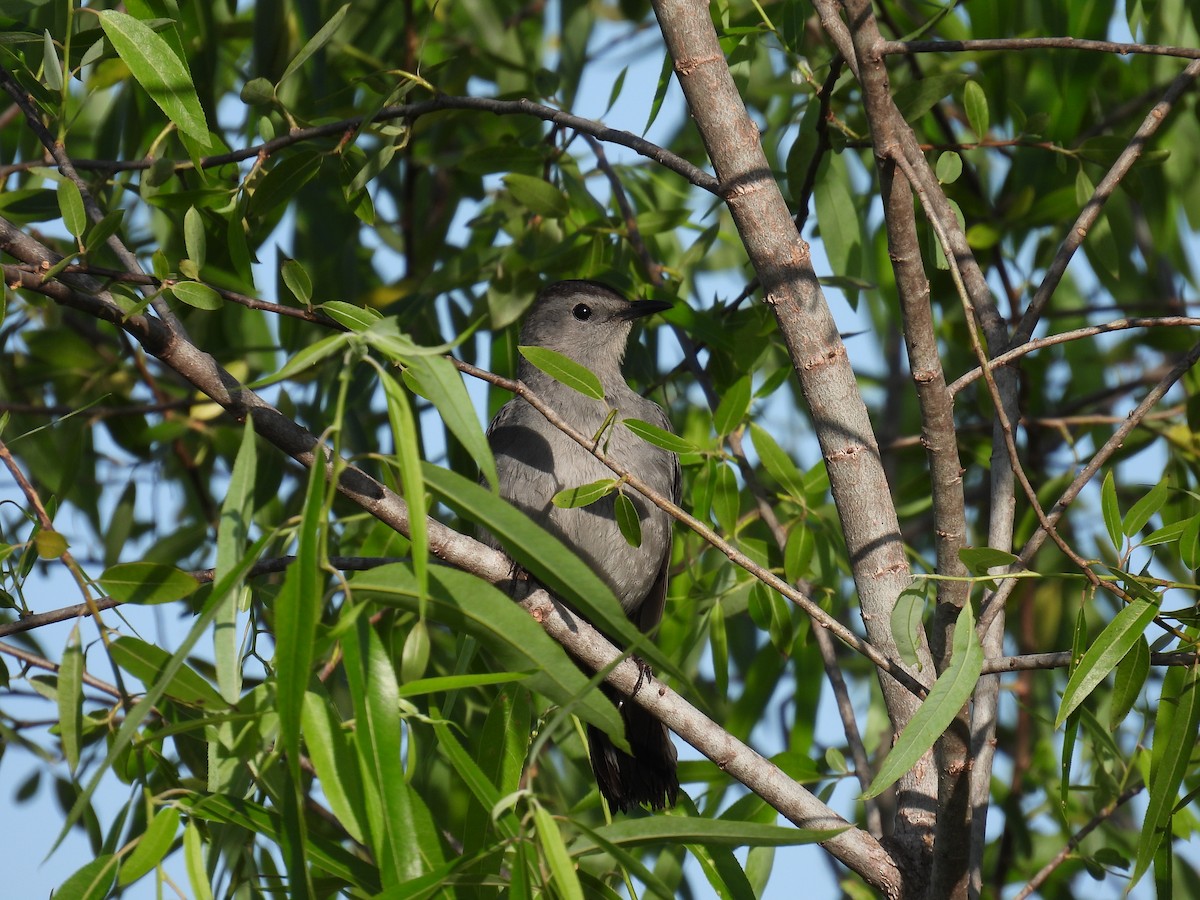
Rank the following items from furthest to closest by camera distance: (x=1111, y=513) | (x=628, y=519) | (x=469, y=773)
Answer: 1. (x=628, y=519)
2. (x=1111, y=513)
3. (x=469, y=773)

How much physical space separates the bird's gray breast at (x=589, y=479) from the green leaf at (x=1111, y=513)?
1812 mm

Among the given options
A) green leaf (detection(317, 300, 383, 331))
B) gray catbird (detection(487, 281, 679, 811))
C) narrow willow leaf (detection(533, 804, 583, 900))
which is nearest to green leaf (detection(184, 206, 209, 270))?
green leaf (detection(317, 300, 383, 331))

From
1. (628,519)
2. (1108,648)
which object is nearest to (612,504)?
(628,519)

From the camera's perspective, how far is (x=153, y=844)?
1.67 m

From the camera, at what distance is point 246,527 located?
1.81m

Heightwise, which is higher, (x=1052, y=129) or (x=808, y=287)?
(x=1052, y=129)

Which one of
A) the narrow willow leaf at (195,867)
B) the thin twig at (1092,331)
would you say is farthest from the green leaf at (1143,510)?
the narrow willow leaf at (195,867)

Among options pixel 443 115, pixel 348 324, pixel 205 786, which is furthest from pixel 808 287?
pixel 443 115

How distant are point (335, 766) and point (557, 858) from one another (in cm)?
34

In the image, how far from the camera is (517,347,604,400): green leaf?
227 centimetres

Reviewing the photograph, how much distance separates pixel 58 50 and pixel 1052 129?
2857 millimetres

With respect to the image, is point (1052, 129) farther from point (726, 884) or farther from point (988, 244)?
point (726, 884)

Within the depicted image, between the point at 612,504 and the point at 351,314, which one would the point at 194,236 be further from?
the point at 612,504

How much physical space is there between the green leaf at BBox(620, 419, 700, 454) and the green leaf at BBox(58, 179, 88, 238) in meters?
1.12
